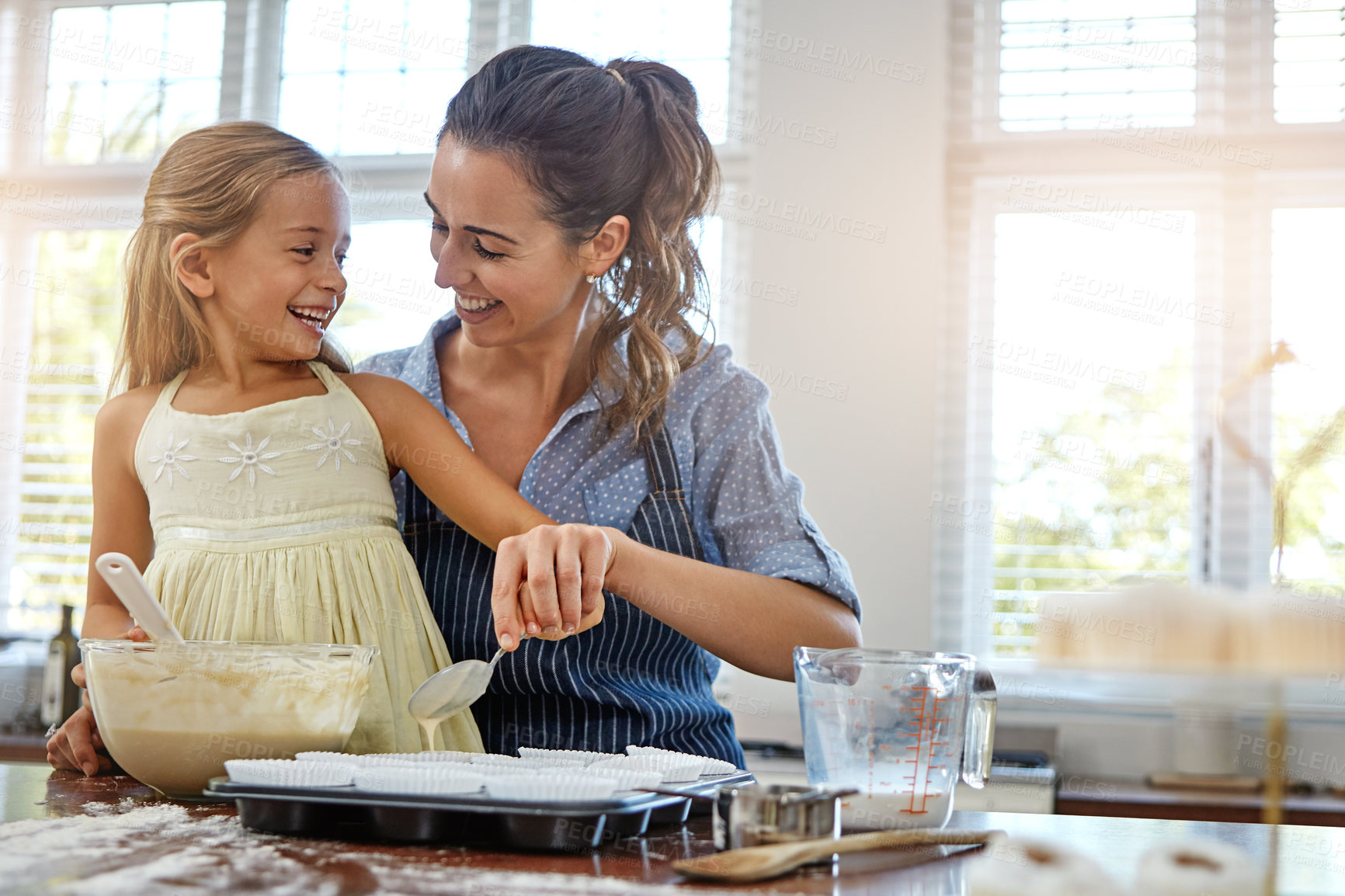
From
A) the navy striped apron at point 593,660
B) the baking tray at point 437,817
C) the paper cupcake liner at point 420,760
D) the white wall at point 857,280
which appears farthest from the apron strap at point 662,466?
the white wall at point 857,280

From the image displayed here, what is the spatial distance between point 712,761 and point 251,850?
0.35 meters

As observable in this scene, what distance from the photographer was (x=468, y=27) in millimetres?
3010

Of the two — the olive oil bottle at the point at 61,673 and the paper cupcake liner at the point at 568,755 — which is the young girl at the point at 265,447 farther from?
the olive oil bottle at the point at 61,673

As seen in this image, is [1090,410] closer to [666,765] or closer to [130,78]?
[666,765]

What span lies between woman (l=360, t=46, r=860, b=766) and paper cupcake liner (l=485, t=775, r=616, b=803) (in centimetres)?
43

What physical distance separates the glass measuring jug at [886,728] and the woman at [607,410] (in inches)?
14.3

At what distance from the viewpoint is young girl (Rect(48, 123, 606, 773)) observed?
43.7 inches

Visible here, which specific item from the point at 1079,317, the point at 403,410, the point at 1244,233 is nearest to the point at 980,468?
the point at 1079,317

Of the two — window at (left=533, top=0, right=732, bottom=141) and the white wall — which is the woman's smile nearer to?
the white wall

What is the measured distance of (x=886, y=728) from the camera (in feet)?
2.52

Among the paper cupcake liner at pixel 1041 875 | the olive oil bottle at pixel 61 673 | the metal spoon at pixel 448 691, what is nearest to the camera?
the paper cupcake liner at pixel 1041 875

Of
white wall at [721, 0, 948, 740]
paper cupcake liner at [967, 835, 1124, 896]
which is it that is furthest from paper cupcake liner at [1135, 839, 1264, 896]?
white wall at [721, 0, 948, 740]

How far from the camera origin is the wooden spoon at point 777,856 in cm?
65

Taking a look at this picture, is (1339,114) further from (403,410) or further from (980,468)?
(403,410)
